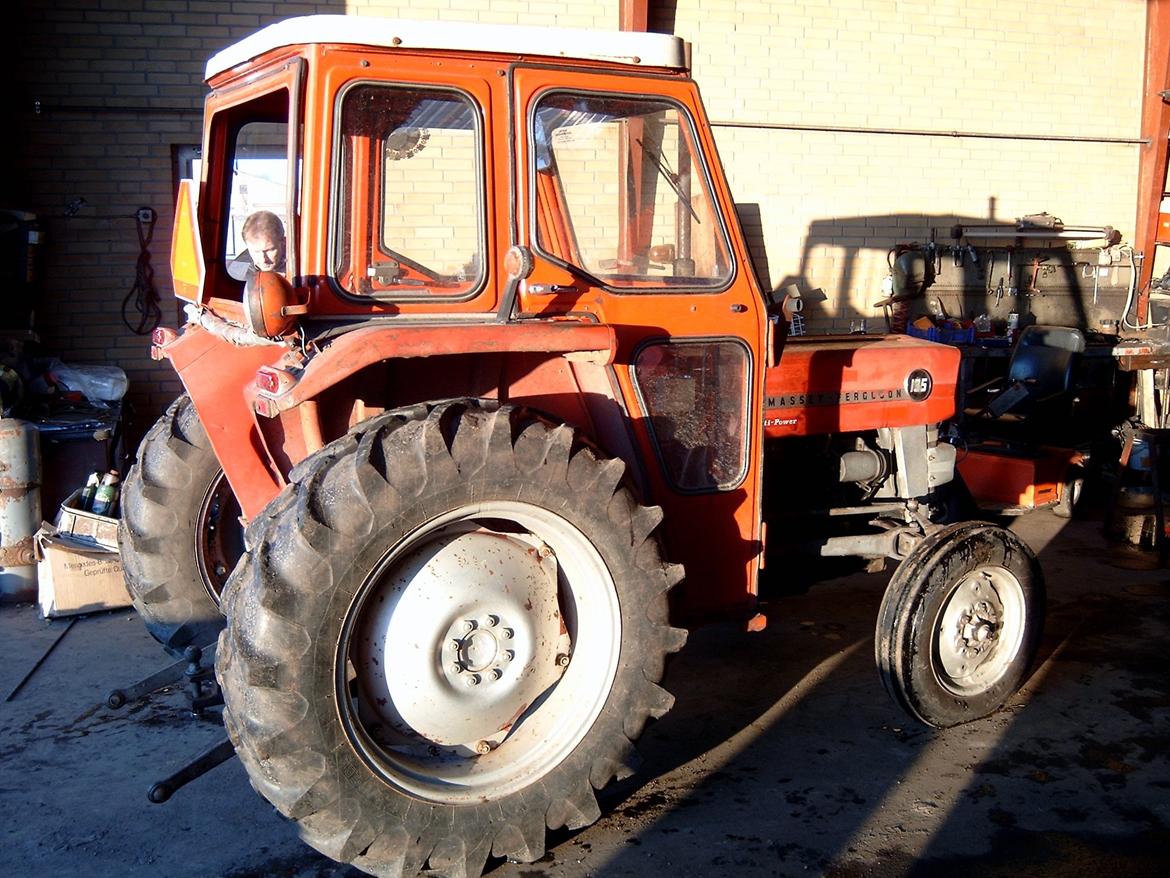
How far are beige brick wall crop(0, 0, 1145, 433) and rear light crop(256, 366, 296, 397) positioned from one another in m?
5.18

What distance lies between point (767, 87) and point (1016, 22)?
280cm

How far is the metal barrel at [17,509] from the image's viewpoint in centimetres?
573

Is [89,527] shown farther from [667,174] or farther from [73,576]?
[667,174]

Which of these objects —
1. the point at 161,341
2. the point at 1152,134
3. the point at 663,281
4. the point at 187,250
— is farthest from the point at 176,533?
the point at 1152,134

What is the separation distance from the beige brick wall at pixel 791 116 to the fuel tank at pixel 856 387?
516 cm

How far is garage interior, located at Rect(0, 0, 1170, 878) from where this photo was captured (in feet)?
11.1

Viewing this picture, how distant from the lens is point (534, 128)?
3.20 meters

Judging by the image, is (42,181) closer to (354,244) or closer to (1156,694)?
(354,244)

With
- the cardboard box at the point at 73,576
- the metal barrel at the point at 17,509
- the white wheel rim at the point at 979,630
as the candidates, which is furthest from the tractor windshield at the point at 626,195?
the metal barrel at the point at 17,509

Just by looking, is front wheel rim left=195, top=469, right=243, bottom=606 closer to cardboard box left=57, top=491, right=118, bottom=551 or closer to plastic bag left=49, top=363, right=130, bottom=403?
cardboard box left=57, top=491, right=118, bottom=551

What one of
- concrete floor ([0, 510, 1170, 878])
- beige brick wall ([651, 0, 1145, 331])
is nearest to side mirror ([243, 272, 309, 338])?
concrete floor ([0, 510, 1170, 878])

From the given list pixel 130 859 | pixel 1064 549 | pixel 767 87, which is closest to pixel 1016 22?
pixel 767 87

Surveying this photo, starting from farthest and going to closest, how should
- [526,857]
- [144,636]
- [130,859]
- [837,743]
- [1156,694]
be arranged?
[144,636] < [1156,694] < [837,743] < [130,859] < [526,857]

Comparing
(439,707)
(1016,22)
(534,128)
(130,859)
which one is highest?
(1016,22)
